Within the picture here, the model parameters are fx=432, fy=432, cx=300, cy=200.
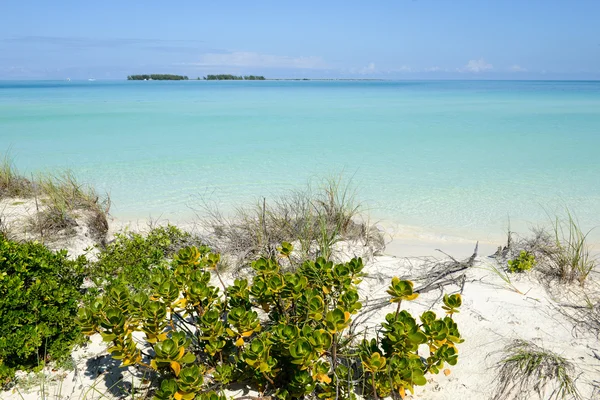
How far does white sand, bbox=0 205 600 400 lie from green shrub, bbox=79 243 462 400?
0.95 feet

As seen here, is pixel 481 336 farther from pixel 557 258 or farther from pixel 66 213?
pixel 66 213

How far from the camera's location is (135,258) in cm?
346

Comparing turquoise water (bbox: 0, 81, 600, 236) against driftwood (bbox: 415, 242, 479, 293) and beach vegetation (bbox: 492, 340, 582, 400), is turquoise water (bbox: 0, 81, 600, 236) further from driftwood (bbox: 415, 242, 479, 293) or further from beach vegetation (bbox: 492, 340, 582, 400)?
beach vegetation (bbox: 492, 340, 582, 400)

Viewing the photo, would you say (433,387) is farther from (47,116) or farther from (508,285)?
(47,116)

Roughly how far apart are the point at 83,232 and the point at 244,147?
22.8 ft

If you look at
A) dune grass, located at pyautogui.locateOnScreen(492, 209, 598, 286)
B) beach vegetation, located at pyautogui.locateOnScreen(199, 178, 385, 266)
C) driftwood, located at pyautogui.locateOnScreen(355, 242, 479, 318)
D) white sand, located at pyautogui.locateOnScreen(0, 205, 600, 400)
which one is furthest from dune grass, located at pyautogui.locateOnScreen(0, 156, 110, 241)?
dune grass, located at pyautogui.locateOnScreen(492, 209, 598, 286)

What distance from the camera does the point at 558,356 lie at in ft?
7.35

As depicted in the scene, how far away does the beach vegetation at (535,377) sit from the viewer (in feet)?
6.69

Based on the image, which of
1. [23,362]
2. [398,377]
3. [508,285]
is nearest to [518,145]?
[508,285]

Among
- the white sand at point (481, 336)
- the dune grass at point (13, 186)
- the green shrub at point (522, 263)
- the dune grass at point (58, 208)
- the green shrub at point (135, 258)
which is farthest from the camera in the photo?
the dune grass at point (13, 186)

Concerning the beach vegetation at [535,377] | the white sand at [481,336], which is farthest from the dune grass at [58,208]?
the beach vegetation at [535,377]

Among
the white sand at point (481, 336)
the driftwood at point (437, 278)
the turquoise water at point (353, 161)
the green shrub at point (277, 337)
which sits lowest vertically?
the turquoise water at point (353, 161)

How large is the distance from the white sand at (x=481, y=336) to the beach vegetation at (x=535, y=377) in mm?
49

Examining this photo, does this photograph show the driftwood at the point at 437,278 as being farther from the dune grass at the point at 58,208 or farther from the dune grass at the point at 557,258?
the dune grass at the point at 58,208
